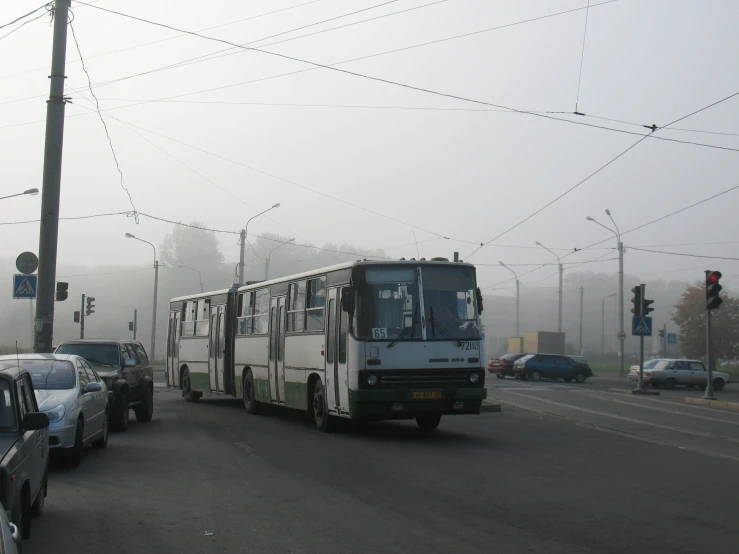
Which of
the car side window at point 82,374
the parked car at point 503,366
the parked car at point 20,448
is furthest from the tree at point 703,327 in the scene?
the parked car at point 20,448

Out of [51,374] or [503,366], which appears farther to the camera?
[503,366]

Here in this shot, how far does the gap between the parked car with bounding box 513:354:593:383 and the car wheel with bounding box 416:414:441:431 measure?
32394 mm

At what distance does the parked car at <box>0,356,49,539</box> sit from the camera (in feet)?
19.0

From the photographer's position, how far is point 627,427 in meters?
16.9

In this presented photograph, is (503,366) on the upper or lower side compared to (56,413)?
lower

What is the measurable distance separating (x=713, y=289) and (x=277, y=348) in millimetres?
14785

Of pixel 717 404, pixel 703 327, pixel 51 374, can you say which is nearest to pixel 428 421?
pixel 51 374

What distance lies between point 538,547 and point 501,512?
4.58 feet

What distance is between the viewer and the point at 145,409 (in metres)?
17.6

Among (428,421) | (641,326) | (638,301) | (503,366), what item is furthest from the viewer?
(503,366)

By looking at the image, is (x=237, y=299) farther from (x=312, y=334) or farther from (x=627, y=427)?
(x=627, y=427)

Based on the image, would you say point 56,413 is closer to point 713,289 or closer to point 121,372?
point 121,372

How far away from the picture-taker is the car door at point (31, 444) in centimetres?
652

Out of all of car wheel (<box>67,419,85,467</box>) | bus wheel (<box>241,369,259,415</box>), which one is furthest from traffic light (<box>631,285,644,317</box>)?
car wheel (<box>67,419,85,467</box>)
